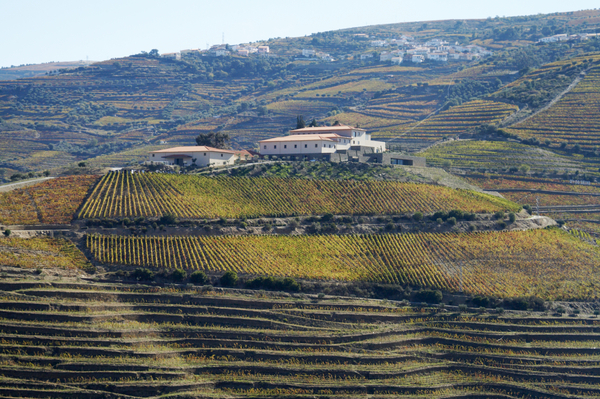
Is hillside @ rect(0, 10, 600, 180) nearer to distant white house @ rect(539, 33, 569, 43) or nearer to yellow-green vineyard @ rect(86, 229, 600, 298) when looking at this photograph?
distant white house @ rect(539, 33, 569, 43)

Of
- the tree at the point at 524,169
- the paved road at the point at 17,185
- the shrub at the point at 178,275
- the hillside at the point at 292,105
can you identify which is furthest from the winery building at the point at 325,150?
the shrub at the point at 178,275

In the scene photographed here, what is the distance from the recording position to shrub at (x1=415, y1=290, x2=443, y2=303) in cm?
5428

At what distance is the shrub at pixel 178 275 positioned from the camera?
50531 mm

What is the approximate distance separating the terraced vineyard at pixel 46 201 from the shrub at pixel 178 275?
1268cm

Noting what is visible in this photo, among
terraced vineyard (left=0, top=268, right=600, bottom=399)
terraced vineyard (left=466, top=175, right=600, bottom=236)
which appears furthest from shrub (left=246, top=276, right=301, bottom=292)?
terraced vineyard (left=466, top=175, right=600, bottom=236)

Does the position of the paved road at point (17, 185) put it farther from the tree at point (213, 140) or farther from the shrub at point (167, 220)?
the tree at point (213, 140)

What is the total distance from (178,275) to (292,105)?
121 meters

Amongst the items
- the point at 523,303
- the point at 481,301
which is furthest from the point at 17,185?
the point at 523,303

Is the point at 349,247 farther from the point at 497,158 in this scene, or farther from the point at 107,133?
the point at 107,133

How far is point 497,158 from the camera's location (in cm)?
9575

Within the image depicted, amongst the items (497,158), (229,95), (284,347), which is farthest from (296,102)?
(284,347)

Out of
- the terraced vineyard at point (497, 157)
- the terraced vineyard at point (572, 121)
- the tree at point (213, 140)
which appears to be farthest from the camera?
the terraced vineyard at point (572, 121)

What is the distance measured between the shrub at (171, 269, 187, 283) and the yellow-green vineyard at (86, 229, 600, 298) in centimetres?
158

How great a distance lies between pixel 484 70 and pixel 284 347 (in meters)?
132
